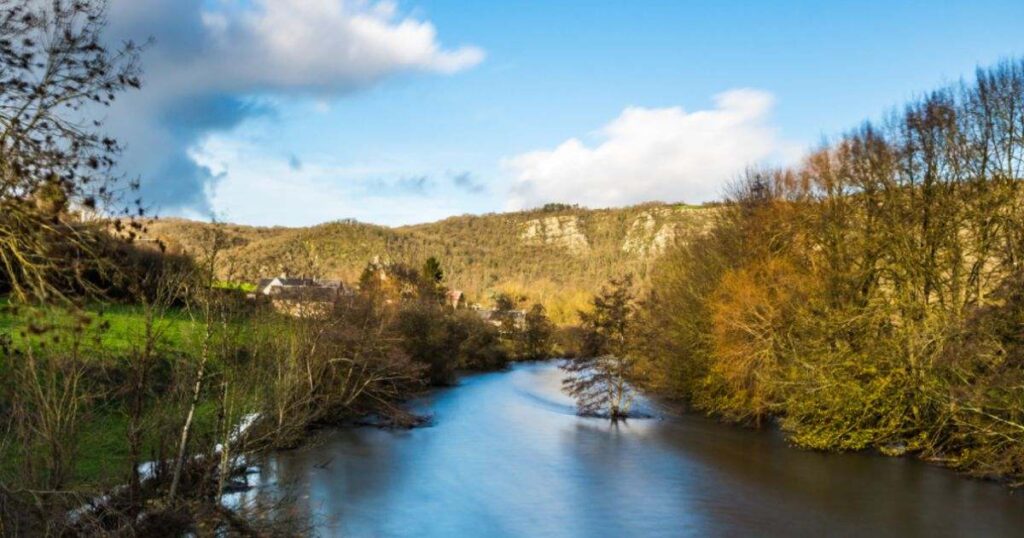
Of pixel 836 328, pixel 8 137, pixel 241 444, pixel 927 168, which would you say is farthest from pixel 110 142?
pixel 927 168

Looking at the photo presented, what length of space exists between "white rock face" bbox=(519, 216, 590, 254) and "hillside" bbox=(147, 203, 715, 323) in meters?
0.17

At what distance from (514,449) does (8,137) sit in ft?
65.7

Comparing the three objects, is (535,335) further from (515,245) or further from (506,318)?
(515,245)

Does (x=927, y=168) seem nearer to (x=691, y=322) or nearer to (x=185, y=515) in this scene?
(x=691, y=322)

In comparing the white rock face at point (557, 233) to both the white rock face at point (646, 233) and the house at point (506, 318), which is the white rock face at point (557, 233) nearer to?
the white rock face at point (646, 233)

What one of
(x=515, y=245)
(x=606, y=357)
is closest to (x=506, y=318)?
(x=606, y=357)

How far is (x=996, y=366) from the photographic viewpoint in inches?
749

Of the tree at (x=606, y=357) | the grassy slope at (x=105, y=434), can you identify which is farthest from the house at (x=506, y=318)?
the grassy slope at (x=105, y=434)

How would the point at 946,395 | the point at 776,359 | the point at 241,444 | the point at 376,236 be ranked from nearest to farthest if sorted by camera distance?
the point at 241,444
the point at 946,395
the point at 776,359
the point at 376,236

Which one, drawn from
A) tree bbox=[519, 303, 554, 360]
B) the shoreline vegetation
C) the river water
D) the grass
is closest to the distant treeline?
the river water

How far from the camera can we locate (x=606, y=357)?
30.8m

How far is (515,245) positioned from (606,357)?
109m

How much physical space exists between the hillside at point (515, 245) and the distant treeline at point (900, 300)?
55896 mm

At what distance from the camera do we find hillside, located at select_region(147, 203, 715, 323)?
10081 cm
